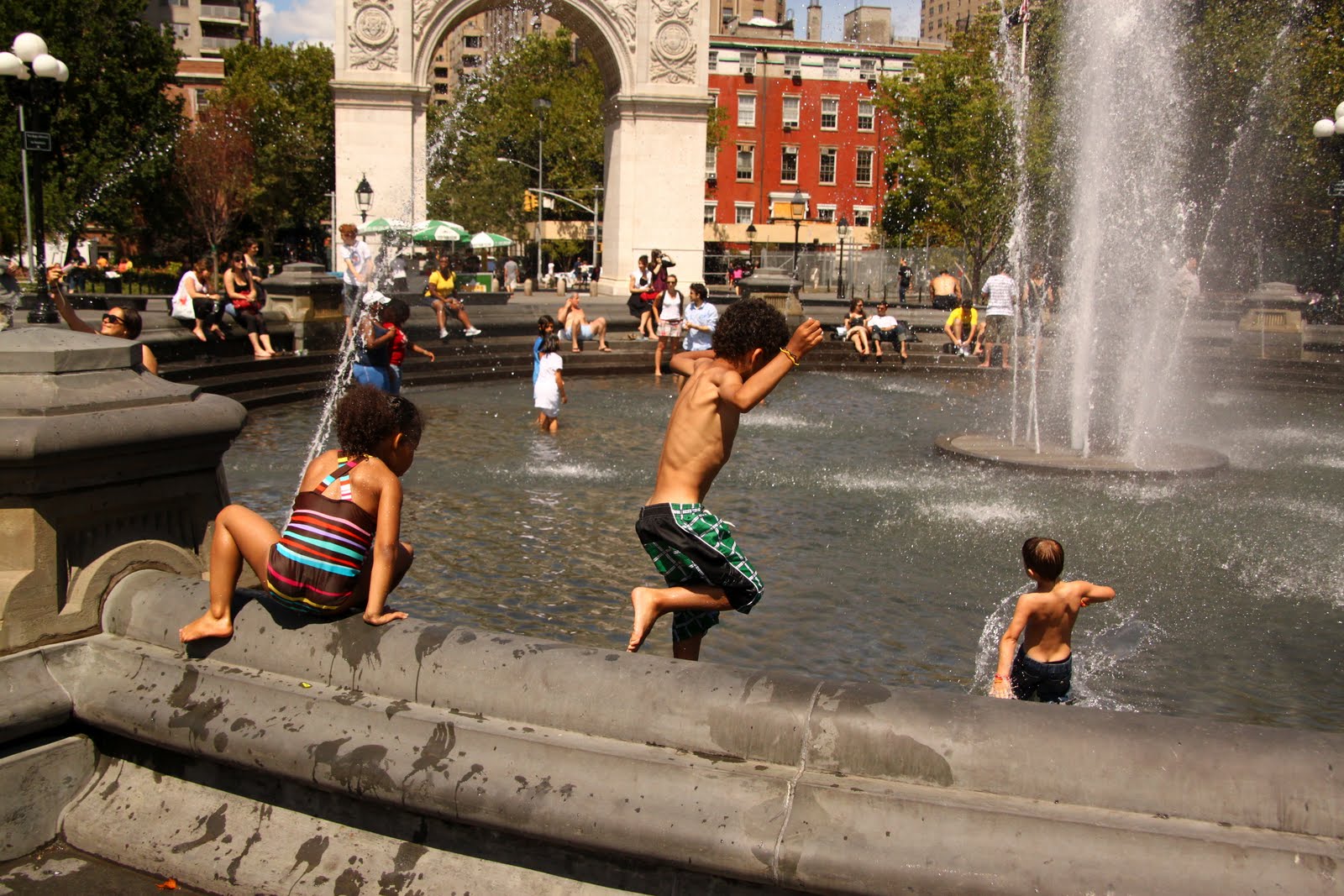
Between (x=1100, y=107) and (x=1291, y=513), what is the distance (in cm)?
773

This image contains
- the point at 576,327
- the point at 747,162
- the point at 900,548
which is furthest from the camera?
the point at 747,162

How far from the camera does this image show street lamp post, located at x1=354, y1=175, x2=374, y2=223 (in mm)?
28656

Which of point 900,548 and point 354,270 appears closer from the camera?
point 900,548

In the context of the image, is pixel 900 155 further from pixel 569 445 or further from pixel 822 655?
pixel 822 655

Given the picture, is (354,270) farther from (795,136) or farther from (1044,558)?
(795,136)

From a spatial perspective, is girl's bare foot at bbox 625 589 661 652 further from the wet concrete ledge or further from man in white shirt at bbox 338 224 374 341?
man in white shirt at bbox 338 224 374 341

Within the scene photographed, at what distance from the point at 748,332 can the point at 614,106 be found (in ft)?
95.0

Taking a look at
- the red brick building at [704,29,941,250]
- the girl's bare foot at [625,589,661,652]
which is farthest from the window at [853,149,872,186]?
the girl's bare foot at [625,589,661,652]

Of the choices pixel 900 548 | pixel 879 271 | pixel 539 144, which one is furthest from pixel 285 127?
pixel 900 548

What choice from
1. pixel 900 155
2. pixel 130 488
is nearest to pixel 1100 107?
pixel 130 488

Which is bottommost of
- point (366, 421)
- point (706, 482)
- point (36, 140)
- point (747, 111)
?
point (706, 482)

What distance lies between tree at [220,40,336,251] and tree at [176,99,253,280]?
→ 156cm

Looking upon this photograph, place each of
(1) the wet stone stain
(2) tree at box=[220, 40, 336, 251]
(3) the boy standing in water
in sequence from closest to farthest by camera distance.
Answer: (1) the wet stone stain < (3) the boy standing in water < (2) tree at box=[220, 40, 336, 251]

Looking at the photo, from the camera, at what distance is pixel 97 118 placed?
146 feet
